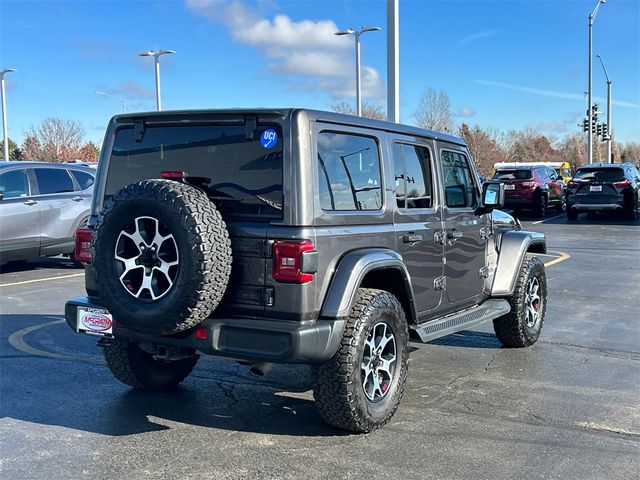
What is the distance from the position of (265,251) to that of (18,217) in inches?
304

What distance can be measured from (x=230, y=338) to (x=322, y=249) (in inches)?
28.6

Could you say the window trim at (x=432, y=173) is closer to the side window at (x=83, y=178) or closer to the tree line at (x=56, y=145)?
the side window at (x=83, y=178)

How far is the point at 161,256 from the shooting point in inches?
152

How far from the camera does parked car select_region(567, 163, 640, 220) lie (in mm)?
20234

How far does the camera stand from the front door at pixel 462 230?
536 centimetres

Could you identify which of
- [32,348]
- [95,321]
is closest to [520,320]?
[95,321]

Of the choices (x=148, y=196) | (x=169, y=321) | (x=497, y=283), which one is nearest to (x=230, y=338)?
(x=169, y=321)

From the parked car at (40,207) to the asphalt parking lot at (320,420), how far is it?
3.61 m

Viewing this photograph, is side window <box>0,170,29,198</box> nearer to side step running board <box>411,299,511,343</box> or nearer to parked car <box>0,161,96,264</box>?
parked car <box>0,161,96,264</box>

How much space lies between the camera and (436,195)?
5262 millimetres

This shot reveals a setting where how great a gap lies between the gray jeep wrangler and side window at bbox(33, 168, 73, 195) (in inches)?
262

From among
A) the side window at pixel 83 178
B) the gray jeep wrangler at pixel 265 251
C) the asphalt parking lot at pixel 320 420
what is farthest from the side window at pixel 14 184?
the gray jeep wrangler at pixel 265 251

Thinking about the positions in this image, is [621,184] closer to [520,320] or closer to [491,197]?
[520,320]

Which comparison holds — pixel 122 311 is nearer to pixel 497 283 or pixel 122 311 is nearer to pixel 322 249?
pixel 322 249
